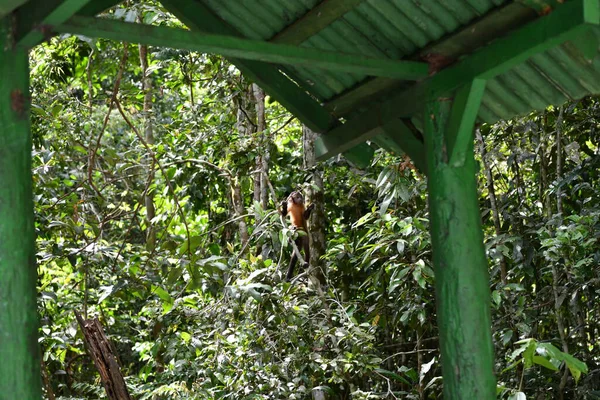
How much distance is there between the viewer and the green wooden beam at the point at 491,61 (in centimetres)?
311

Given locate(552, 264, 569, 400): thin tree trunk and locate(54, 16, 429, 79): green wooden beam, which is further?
locate(552, 264, 569, 400): thin tree trunk

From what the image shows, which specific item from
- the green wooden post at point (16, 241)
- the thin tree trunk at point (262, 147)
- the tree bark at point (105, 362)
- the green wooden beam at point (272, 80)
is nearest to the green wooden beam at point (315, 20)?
the green wooden beam at point (272, 80)

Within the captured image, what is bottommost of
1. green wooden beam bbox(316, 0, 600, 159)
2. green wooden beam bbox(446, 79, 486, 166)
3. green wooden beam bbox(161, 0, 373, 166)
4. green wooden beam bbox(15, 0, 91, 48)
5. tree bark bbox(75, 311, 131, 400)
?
tree bark bbox(75, 311, 131, 400)

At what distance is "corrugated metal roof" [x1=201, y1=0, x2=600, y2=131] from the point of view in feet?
12.3

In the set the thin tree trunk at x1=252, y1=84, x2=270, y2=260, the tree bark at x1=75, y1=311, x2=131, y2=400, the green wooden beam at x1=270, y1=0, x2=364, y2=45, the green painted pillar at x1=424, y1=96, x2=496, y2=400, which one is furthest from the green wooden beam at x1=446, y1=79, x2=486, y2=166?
the thin tree trunk at x1=252, y1=84, x2=270, y2=260

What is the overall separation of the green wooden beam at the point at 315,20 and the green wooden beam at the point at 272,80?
0.82 ft

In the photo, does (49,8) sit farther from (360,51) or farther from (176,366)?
(176,366)

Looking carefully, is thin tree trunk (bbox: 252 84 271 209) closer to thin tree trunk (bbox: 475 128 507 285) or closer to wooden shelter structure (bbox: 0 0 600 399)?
thin tree trunk (bbox: 475 128 507 285)

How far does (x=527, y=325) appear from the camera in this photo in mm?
5832

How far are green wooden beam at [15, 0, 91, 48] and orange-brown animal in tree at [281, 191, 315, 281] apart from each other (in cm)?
350

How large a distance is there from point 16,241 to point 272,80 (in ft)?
6.35

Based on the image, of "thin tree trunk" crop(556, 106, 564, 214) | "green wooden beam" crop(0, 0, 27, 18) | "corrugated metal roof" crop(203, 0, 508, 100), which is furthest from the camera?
"thin tree trunk" crop(556, 106, 564, 214)

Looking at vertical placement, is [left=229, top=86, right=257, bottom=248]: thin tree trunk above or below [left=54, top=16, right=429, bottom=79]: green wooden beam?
above

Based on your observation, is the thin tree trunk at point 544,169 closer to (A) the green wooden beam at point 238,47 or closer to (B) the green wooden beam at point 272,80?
(B) the green wooden beam at point 272,80
